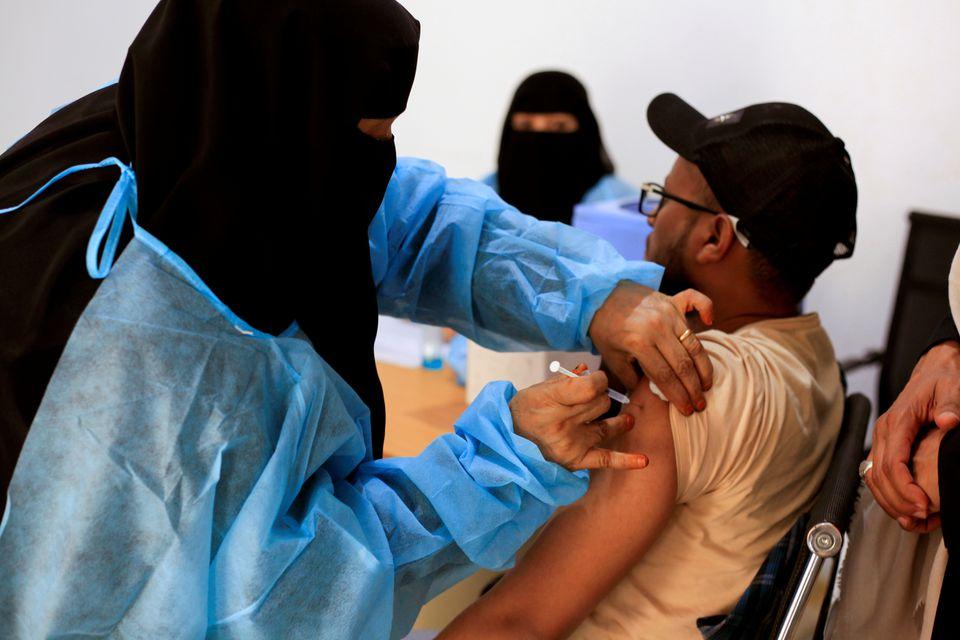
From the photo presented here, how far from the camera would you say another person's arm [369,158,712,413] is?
1329mm

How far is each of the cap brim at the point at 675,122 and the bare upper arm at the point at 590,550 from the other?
52 centimetres

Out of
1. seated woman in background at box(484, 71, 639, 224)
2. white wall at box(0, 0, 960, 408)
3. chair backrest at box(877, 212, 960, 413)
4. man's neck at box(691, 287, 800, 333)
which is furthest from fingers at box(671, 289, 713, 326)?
white wall at box(0, 0, 960, 408)

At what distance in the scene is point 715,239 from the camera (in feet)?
4.88

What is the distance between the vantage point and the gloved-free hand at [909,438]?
3.40ft

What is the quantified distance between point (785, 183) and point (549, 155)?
5.87 feet

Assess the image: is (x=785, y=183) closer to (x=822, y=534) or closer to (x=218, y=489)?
(x=822, y=534)

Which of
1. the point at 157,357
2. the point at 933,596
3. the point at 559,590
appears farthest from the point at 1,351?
the point at 933,596

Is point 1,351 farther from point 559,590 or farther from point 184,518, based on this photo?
point 559,590

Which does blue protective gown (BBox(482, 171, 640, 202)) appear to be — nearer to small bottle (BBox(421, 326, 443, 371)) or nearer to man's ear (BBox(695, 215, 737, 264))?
small bottle (BBox(421, 326, 443, 371))

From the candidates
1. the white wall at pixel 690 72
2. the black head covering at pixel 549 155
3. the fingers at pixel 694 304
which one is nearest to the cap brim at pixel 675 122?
the fingers at pixel 694 304

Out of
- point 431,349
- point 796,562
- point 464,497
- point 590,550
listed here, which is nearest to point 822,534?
point 796,562

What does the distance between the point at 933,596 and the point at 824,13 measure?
7.66 ft

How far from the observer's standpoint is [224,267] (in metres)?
0.91

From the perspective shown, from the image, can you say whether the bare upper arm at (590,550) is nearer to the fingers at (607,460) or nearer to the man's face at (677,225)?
the fingers at (607,460)
